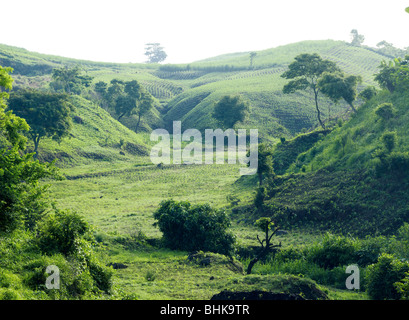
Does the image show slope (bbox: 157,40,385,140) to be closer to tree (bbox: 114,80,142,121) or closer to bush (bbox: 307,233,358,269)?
tree (bbox: 114,80,142,121)

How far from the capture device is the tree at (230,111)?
68938mm

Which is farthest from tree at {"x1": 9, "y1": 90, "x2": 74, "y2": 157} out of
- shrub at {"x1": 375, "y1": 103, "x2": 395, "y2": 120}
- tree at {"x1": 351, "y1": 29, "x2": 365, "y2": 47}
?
tree at {"x1": 351, "y1": 29, "x2": 365, "y2": 47}

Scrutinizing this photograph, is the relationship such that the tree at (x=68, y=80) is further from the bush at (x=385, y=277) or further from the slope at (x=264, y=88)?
the bush at (x=385, y=277)

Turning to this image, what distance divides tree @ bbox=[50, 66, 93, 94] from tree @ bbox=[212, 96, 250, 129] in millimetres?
27223

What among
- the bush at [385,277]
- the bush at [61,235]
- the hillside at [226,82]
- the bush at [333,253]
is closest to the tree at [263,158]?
the bush at [333,253]

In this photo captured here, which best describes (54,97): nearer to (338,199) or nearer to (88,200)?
(88,200)

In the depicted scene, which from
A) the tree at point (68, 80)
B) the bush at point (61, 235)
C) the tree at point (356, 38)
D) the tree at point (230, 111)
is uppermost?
the tree at point (356, 38)

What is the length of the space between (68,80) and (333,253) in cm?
6629

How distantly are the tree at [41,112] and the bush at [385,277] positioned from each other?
39.2m

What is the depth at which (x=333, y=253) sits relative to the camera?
18.5 m

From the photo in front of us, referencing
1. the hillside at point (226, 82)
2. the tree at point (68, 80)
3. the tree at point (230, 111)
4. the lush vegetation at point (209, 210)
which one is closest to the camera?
the lush vegetation at point (209, 210)

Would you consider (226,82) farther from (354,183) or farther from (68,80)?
(354,183)

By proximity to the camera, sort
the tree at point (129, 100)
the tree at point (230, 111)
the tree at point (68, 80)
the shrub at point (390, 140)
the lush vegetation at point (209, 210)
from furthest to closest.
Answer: the tree at point (129, 100) < the tree at point (68, 80) < the tree at point (230, 111) < the shrub at point (390, 140) < the lush vegetation at point (209, 210)
